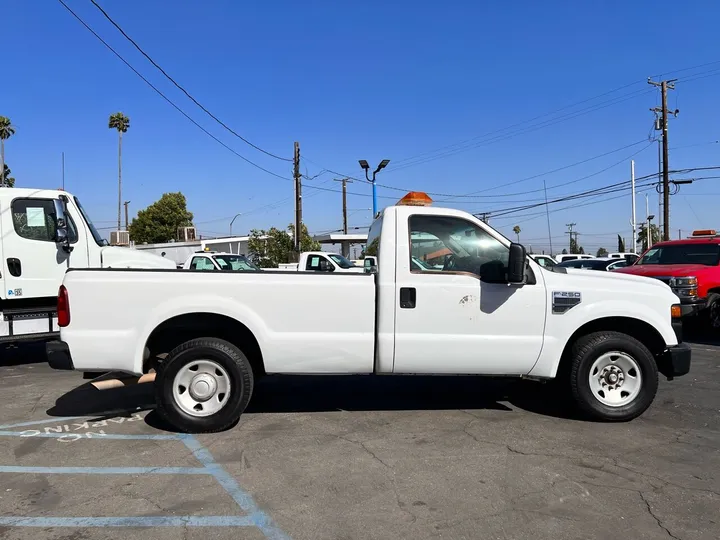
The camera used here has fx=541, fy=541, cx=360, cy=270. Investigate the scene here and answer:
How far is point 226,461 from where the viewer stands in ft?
14.2

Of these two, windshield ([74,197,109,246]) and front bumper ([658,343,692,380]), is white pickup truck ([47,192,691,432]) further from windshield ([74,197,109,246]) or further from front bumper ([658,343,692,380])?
windshield ([74,197,109,246])

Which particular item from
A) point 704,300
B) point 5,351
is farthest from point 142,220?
point 704,300

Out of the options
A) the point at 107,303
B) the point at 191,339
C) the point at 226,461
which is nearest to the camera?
the point at 226,461

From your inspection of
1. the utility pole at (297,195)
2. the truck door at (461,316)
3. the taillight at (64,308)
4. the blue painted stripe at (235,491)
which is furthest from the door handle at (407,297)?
the utility pole at (297,195)

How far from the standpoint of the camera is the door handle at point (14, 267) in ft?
26.0

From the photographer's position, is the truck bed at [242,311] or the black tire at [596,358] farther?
the black tire at [596,358]

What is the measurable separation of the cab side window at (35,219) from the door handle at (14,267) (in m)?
0.38

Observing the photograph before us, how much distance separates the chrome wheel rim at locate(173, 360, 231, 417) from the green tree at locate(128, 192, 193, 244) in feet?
192

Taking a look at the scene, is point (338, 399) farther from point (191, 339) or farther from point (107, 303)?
point (107, 303)

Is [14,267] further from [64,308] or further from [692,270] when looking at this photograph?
[692,270]

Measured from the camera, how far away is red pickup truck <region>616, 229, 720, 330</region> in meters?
9.38

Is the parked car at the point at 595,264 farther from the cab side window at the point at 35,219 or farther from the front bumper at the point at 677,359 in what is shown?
the cab side window at the point at 35,219

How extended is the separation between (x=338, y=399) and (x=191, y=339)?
6.10ft

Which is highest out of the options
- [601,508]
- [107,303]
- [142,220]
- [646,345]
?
[142,220]
